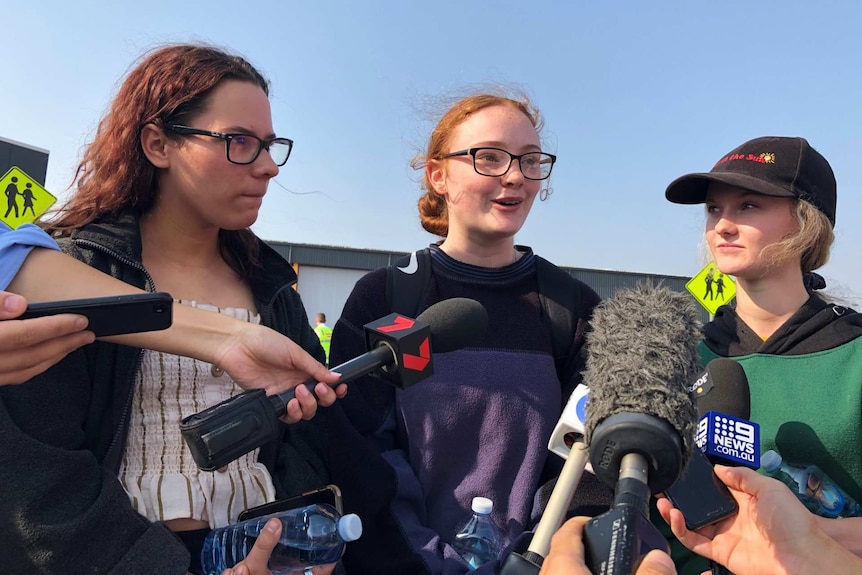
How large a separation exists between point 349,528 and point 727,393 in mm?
1183

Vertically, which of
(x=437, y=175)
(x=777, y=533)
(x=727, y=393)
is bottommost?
(x=777, y=533)

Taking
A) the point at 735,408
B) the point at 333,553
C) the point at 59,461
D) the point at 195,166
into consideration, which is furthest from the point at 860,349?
the point at 59,461

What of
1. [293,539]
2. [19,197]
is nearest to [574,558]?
[293,539]

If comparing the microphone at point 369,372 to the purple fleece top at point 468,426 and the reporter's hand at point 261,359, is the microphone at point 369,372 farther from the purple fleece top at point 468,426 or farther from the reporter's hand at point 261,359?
the purple fleece top at point 468,426

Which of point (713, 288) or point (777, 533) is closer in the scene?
point (777, 533)

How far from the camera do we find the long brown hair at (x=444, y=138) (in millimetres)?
2572

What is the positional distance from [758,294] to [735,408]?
1.11 meters

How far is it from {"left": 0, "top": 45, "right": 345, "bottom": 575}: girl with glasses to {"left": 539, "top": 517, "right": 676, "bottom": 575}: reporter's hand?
689 mm

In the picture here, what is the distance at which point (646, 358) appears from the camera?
3.65 feet

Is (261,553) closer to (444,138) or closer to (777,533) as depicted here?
(777,533)

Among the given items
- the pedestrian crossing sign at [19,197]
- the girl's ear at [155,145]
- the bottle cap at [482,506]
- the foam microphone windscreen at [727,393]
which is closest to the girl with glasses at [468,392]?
the bottle cap at [482,506]

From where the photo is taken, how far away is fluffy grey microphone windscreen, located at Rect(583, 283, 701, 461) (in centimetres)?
102

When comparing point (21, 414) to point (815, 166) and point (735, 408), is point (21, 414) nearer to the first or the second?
point (735, 408)

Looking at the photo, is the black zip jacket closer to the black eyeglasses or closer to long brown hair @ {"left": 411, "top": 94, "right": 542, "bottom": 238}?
the black eyeglasses
